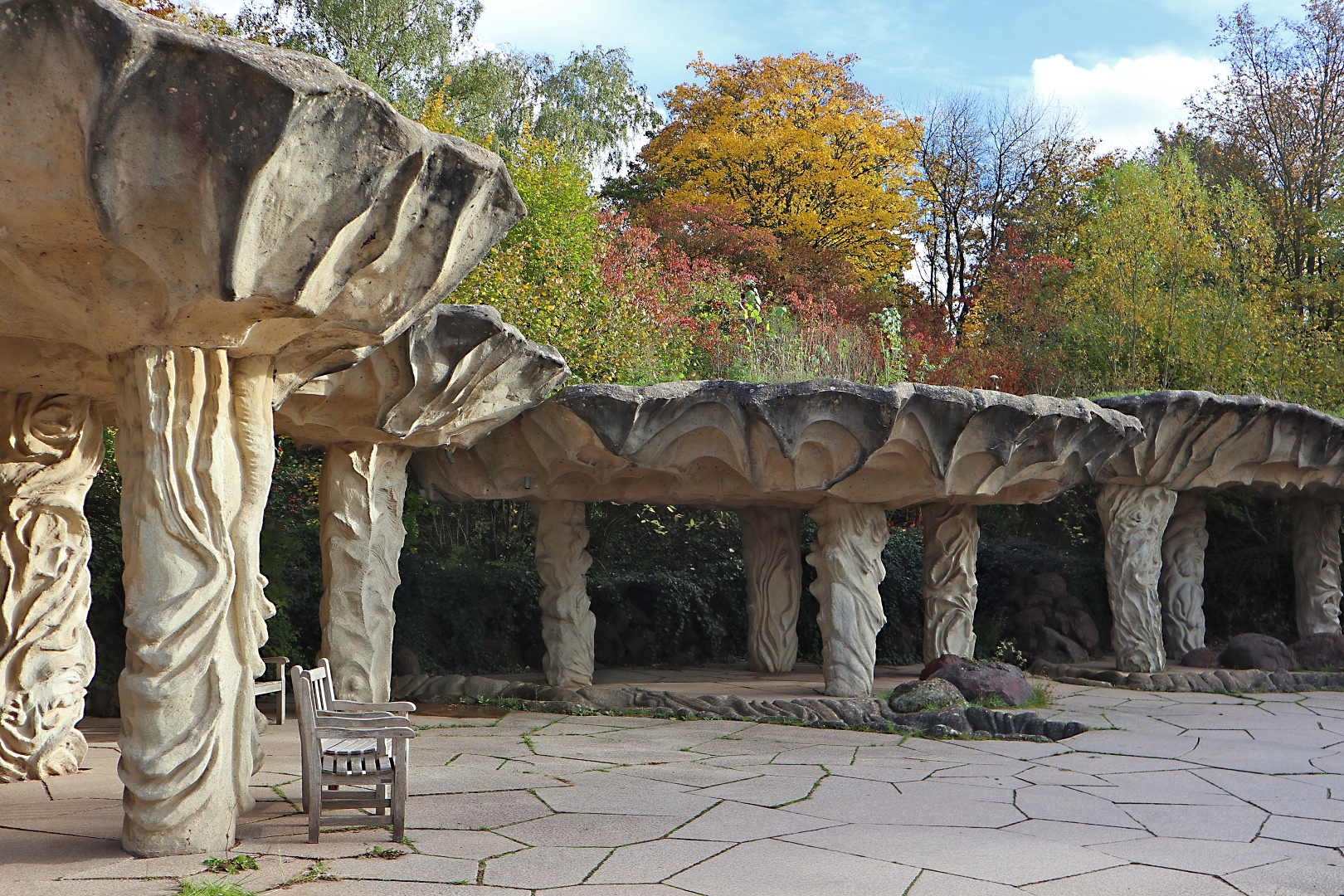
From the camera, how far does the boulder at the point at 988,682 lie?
30.9 feet

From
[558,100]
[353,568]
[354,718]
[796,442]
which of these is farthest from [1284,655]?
[558,100]

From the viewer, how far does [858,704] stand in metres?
9.15

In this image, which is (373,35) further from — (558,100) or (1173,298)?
(1173,298)

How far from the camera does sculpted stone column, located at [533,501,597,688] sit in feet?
35.1

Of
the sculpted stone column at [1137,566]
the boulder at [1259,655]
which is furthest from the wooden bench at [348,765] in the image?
the boulder at [1259,655]

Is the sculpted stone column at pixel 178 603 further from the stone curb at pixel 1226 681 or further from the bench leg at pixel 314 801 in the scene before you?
the stone curb at pixel 1226 681

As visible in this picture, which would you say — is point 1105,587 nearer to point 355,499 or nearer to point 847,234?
point 847,234

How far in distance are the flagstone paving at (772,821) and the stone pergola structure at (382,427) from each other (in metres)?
1.02

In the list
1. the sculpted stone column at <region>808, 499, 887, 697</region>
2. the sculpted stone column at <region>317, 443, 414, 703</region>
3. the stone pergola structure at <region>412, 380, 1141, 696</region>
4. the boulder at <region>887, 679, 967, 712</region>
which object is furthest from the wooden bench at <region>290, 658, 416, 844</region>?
the sculpted stone column at <region>808, 499, 887, 697</region>

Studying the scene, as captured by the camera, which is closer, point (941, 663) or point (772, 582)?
point (941, 663)

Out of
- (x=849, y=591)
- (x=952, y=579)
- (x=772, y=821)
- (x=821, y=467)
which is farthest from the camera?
(x=952, y=579)

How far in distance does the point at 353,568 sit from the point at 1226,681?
8.74m

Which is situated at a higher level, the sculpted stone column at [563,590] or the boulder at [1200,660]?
the sculpted stone column at [563,590]

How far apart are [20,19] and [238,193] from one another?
79cm
